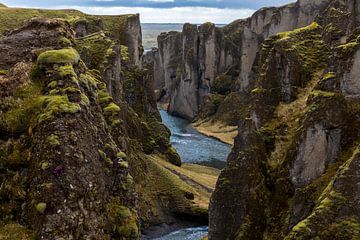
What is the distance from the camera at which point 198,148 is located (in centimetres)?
14675

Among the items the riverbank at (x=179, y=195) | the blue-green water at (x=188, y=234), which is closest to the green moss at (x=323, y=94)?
the blue-green water at (x=188, y=234)

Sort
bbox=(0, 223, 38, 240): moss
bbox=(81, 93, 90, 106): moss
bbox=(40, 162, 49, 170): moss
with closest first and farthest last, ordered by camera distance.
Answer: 1. bbox=(0, 223, 38, 240): moss
2. bbox=(40, 162, 49, 170): moss
3. bbox=(81, 93, 90, 106): moss

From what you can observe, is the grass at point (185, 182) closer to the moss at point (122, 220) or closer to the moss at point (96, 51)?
the moss at point (96, 51)

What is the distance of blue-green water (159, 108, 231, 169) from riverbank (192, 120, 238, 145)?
2.10 metres

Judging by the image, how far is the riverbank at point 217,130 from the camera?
527 feet

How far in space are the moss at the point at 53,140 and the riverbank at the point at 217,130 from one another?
126522 millimetres

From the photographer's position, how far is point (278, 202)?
48188 mm

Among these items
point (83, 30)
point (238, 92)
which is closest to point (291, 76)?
point (83, 30)

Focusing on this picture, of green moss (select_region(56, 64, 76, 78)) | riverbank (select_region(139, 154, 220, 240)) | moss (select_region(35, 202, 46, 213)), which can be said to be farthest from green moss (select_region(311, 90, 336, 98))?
riverbank (select_region(139, 154, 220, 240))

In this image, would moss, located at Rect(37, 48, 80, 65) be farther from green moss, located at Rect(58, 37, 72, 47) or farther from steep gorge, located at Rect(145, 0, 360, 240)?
steep gorge, located at Rect(145, 0, 360, 240)

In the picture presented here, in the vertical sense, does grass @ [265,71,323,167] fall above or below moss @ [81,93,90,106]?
below

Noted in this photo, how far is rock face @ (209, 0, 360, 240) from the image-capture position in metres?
37.5

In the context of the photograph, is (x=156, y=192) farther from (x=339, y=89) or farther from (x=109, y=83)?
(x=339, y=89)

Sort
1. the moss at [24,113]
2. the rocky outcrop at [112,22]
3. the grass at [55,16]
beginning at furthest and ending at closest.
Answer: the rocky outcrop at [112,22] < the grass at [55,16] < the moss at [24,113]
